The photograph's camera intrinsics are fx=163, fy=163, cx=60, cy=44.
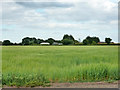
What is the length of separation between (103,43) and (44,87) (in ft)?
12.6

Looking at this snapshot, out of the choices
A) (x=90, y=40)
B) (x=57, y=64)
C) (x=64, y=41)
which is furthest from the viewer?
(x=90, y=40)

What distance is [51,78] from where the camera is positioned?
5.29 meters

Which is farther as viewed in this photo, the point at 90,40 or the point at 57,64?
the point at 90,40

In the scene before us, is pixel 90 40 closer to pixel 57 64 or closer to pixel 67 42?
pixel 67 42

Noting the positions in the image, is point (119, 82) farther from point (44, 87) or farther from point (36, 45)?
point (36, 45)

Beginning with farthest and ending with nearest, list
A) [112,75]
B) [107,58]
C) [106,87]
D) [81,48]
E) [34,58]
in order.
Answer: [81,48], [107,58], [34,58], [112,75], [106,87]

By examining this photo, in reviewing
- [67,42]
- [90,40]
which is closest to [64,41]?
[67,42]

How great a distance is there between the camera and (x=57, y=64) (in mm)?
5848

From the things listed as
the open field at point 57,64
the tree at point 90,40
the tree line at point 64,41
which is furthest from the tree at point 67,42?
the tree at point 90,40

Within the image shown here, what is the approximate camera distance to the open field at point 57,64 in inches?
197

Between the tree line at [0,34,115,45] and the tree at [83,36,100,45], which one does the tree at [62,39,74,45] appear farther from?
the tree at [83,36,100,45]

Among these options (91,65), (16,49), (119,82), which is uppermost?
(16,49)

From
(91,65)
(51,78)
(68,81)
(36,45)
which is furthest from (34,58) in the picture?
(91,65)

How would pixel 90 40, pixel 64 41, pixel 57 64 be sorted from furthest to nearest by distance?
pixel 90 40, pixel 64 41, pixel 57 64
